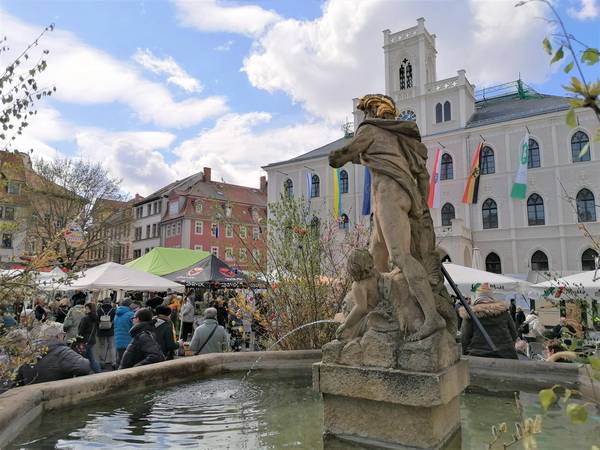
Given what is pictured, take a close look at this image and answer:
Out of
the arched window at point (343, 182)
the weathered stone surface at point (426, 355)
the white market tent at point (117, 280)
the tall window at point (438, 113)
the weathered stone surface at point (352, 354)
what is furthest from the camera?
the arched window at point (343, 182)

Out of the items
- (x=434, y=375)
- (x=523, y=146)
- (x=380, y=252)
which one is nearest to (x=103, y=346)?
(x=380, y=252)

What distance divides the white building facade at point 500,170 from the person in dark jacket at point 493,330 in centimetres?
2274

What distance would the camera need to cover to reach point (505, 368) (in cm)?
522

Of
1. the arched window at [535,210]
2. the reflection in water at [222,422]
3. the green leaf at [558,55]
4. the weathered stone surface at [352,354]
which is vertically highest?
the arched window at [535,210]

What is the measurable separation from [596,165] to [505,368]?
29744mm

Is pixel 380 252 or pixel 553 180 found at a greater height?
pixel 553 180

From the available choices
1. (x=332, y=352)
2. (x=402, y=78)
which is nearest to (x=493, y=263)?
(x=402, y=78)

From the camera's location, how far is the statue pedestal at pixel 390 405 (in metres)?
2.98

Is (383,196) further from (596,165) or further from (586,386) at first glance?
(596,165)

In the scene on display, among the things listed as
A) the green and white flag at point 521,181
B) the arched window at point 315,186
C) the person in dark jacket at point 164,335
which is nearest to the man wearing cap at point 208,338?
the person in dark jacket at point 164,335

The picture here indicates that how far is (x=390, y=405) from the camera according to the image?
3.12 m

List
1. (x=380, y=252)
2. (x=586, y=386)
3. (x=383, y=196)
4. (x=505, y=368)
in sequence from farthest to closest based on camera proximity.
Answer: (x=505, y=368)
(x=586, y=386)
(x=380, y=252)
(x=383, y=196)

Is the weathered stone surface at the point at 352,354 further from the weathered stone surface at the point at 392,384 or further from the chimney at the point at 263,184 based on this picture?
the chimney at the point at 263,184

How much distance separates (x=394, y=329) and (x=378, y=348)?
0.68 feet
